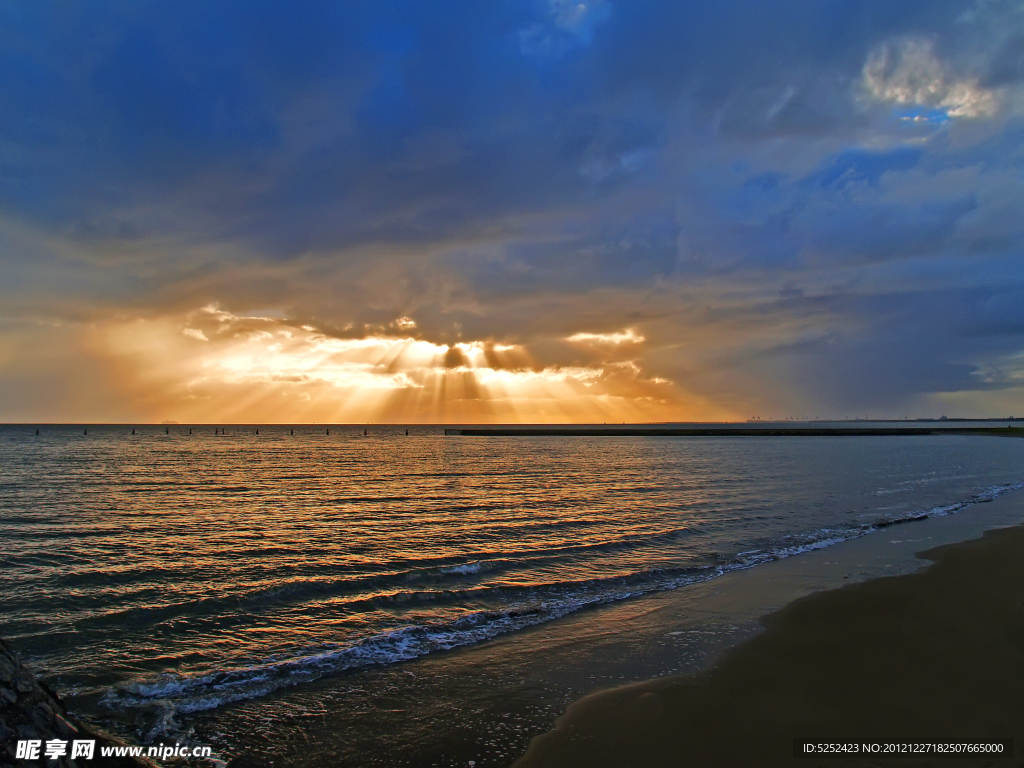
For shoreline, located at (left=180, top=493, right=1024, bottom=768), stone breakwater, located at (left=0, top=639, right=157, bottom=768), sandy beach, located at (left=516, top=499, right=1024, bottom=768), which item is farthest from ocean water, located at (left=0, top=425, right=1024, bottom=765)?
A: sandy beach, located at (left=516, top=499, right=1024, bottom=768)

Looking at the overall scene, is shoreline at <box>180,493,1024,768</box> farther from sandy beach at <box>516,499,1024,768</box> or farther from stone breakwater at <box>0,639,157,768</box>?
stone breakwater at <box>0,639,157,768</box>

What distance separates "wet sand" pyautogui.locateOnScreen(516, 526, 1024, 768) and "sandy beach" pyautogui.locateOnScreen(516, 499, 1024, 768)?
0.07 ft

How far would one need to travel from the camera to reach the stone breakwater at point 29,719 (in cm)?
498

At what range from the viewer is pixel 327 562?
1814 centimetres

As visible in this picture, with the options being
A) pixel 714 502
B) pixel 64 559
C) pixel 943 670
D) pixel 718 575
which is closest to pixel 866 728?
pixel 943 670

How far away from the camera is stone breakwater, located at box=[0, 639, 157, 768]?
4977 mm

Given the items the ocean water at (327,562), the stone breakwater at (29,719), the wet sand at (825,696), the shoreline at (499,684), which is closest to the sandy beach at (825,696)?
the wet sand at (825,696)

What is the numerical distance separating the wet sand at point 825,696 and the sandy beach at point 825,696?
0.07 feet

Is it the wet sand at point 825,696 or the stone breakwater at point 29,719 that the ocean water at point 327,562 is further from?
the wet sand at point 825,696

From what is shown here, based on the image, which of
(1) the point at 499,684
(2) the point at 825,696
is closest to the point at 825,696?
(2) the point at 825,696

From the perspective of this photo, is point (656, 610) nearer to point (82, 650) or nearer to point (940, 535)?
point (82, 650)

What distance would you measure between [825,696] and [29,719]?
408 inches

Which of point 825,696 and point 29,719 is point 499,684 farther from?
point 29,719

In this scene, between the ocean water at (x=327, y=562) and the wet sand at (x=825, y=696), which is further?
the ocean water at (x=327, y=562)
